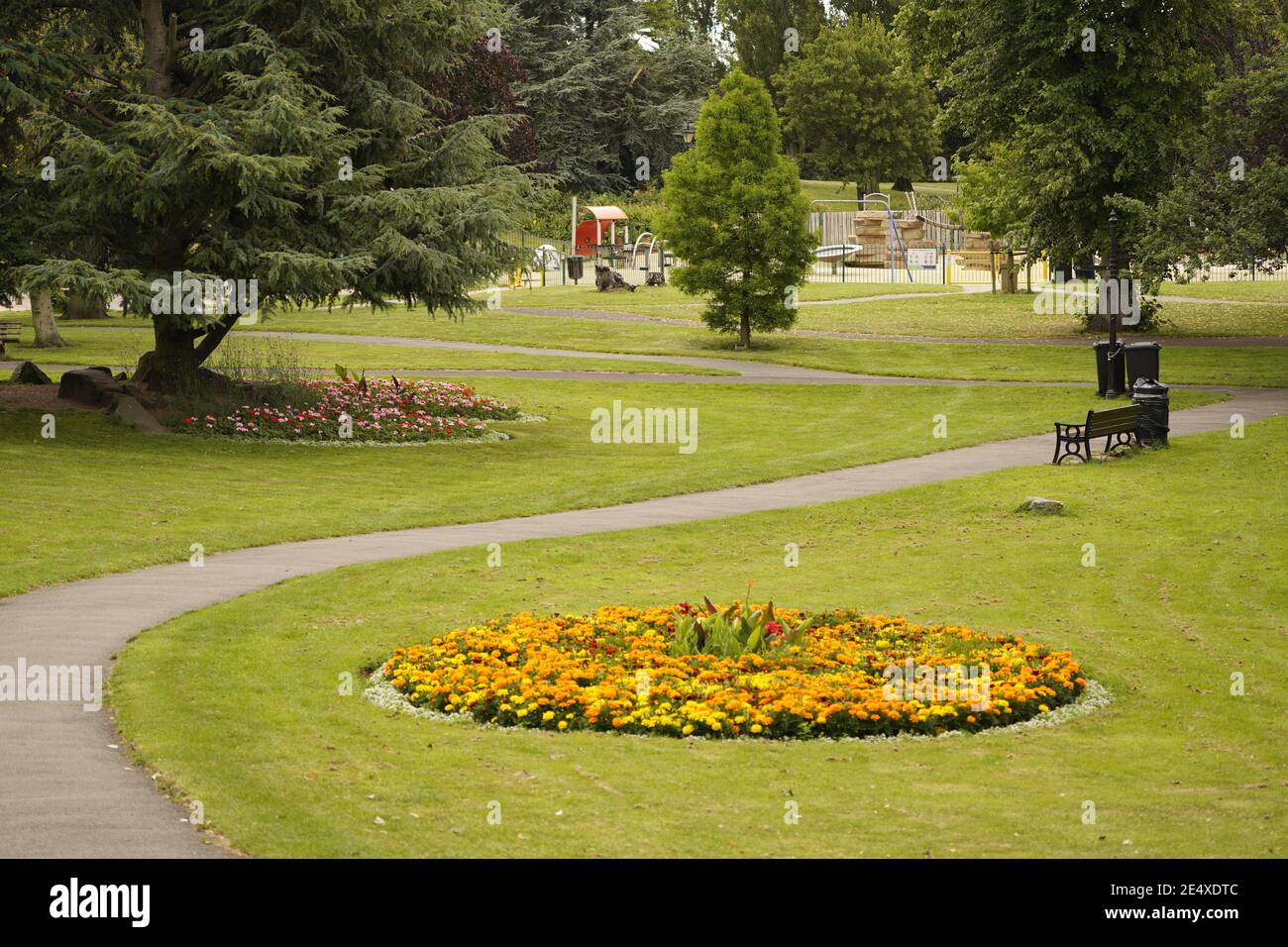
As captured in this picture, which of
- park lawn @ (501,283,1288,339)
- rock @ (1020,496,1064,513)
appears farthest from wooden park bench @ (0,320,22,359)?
rock @ (1020,496,1064,513)

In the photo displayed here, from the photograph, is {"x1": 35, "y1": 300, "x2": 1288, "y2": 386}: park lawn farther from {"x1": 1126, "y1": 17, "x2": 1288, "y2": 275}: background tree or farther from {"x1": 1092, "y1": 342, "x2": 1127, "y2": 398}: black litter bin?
{"x1": 1092, "y1": 342, "x2": 1127, "y2": 398}: black litter bin

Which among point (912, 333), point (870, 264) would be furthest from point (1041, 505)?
point (870, 264)

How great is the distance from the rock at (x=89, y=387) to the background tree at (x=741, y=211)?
18.1 metres

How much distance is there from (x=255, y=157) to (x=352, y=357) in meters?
15.8

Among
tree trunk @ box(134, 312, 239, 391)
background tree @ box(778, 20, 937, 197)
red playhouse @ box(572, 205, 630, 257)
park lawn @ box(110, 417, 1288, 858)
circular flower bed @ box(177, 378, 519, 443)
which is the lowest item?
park lawn @ box(110, 417, 1288, 858)

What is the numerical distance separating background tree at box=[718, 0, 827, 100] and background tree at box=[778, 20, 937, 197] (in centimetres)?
390

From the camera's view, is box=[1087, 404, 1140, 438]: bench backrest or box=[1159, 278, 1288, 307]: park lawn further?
box=[1159, 278, 1288, 307]: park lawn

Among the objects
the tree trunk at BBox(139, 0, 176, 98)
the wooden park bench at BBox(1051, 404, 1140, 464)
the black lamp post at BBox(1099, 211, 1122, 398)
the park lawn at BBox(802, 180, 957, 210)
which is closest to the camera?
the wooden park bench at BBox(1051, 404, 1140, 464)

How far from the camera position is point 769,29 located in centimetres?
9712

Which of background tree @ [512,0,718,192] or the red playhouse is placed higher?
background tree @ [512,0,718,192]

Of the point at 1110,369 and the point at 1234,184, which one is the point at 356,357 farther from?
the point at 1234,184

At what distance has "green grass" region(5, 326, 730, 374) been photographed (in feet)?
119

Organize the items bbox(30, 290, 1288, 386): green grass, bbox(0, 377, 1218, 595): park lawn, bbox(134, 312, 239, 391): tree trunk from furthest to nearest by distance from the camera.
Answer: bbox(30, 290, 1288, 386): green grass → bbox(134, 312, 239, 391): tree trunk → bbox(0, 377, 1218, 595): park lawn
